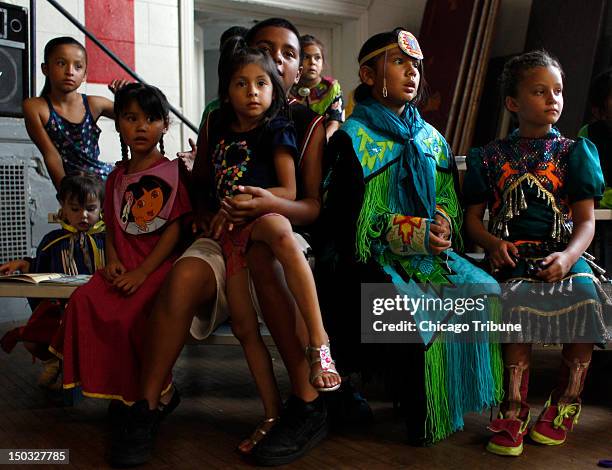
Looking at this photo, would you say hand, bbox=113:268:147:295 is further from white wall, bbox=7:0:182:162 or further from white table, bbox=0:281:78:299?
white wall, bbox=7:0:182:162

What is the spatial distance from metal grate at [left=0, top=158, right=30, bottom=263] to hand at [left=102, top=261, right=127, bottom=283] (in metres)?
1.81

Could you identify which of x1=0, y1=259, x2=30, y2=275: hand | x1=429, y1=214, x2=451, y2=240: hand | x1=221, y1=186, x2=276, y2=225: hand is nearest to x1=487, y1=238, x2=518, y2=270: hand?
x1=429, y1=214, x2=451, y2=240: hand

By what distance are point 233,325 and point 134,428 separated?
0.34 m

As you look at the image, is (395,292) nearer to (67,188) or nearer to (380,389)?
(380,389)

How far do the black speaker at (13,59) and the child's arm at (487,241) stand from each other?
248 centimetres

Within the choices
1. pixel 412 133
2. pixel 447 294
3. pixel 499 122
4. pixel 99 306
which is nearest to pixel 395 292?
pixel 447 294

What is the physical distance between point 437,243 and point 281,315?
434 millimetres

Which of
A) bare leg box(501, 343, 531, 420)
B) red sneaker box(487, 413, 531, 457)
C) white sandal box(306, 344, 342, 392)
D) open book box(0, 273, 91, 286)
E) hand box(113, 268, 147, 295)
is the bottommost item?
red sneaker box(487, 413, 531, 457)

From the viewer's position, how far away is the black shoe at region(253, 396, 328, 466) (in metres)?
1.71

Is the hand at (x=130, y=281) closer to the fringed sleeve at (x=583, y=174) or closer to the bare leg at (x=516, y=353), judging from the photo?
the bare leg at (x=516, y=353)

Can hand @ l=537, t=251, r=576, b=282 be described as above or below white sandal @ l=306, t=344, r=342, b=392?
above

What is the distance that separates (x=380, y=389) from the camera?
2.46 metres

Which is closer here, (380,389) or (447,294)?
(447,294)

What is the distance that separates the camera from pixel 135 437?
174cm
